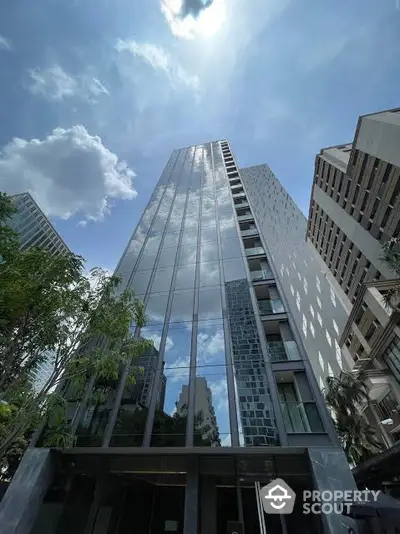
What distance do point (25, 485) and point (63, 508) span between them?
1992 millimetres

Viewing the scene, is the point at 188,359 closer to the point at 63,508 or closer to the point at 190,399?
the point at 190,399

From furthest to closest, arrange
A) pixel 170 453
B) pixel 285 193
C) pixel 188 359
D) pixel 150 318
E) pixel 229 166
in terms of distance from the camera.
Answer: pixel 285 193 < pixel 229 166 < pixel 150 318 < pixel 188 359 < pixel 170 453

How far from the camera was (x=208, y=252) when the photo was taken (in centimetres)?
1823

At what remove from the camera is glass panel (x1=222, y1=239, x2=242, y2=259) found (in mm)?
17469

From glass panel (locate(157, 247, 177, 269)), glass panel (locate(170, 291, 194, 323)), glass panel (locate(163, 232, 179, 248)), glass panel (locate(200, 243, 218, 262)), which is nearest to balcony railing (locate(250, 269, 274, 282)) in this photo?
glass panel (locate(200, 243, 218, 262))

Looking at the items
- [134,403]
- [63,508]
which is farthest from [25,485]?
[134,403]

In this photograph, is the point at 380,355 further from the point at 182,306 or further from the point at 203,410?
the point at 203,410

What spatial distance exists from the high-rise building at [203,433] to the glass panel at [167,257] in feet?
4.68

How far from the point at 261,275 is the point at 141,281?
7.94 metres

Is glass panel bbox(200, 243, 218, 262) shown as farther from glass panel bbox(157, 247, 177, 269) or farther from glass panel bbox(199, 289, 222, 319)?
glass panel bbox(199, 289, 222, 319)

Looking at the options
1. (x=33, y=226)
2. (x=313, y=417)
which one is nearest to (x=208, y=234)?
(x=33, y=226)

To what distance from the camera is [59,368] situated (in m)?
7.54

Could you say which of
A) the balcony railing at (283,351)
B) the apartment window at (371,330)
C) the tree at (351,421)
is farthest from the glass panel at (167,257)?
the apartment window at (371,330)

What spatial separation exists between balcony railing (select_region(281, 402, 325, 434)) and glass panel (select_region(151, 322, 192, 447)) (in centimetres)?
389
